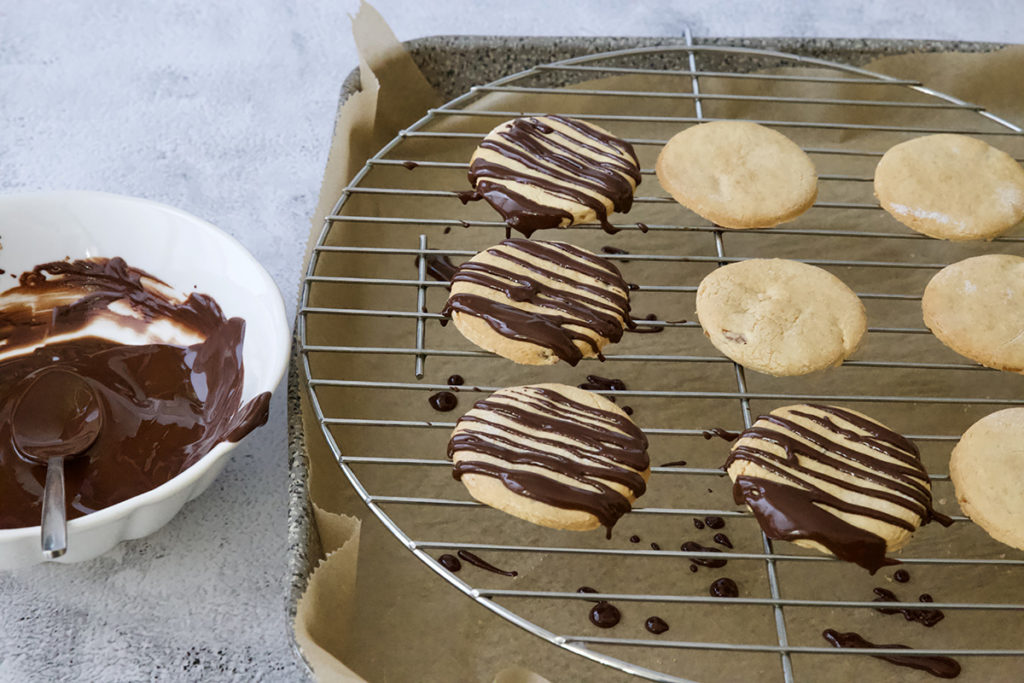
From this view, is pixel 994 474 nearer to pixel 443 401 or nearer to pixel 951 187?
pixel 951 187

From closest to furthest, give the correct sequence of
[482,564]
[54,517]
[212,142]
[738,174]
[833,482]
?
1. [54,517]
2. [833,482]
3. [482,564]
4. [738,174]
5. [212,142]

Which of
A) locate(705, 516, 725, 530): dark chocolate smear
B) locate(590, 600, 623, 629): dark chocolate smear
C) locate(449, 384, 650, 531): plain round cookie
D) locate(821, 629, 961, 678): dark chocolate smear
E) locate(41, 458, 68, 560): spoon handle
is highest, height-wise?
locate(449, 384, 650, 531): plain round cookie

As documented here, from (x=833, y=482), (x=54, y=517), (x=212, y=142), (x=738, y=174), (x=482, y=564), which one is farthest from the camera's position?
(x=212, y=142)

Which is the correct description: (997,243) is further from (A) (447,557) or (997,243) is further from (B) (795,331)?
(A) (447,557)

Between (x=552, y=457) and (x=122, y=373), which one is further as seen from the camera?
(x=122, y=373)

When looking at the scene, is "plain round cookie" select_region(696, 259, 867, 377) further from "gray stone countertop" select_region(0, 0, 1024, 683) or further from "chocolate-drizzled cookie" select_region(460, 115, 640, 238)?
"gray stone countertop" select_region(0, 0, 1024, 683)

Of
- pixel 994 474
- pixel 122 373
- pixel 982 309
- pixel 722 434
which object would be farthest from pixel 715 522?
pixel 122 373

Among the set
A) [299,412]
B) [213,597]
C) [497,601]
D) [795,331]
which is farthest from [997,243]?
[213,597]

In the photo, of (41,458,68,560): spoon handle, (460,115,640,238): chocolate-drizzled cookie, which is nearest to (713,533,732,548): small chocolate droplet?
(460,115,640,238): chocolate-drizzled cookie
